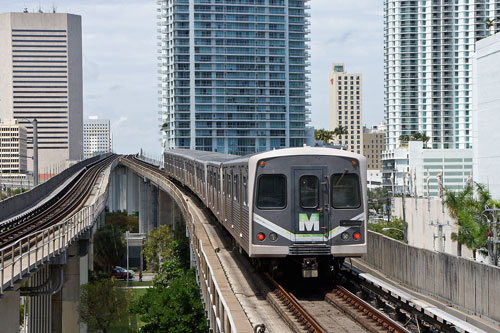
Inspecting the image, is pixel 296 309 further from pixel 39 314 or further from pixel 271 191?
pixel 39 314

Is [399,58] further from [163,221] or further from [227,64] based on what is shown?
[163,221]

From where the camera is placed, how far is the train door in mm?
16172

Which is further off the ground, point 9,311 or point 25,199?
point 25,199

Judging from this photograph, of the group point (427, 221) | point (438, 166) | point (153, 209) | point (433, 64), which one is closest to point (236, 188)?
point (427, 221)

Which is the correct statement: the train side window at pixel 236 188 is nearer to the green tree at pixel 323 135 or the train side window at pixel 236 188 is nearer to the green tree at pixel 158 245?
the green tree at pixel 158 245

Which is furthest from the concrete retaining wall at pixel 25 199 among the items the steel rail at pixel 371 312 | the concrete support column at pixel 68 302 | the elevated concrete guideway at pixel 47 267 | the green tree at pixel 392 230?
the green tree at pixel 392 230

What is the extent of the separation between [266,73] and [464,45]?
138 feet

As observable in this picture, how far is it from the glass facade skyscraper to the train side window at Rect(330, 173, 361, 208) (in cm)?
12800

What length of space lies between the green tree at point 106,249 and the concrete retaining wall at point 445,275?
69849mm

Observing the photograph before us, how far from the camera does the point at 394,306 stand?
15.1 m

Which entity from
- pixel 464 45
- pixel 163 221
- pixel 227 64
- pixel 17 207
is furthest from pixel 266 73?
pixel 17 207

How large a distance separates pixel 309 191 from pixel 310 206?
327 millimetres

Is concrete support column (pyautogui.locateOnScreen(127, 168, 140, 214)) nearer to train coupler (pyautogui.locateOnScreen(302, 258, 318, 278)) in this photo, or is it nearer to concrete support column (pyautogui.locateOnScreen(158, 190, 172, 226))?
concrete support column (pyautogui.locateOnScreen(158, 190, 172, 226))

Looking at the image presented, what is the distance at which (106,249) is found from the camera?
8688cm
